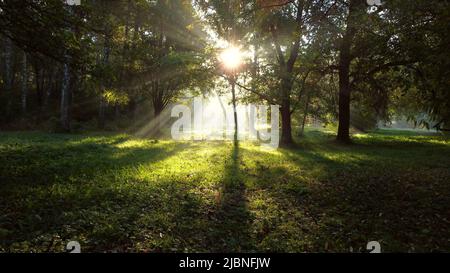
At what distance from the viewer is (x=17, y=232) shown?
5867 millimetres

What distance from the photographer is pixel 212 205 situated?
852 centimetres

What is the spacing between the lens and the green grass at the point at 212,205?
616 cm

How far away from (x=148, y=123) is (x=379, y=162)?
26.9 metres

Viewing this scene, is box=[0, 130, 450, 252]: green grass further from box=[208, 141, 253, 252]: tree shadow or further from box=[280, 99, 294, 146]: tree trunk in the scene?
box=[280, 99, 294, 146]: tree trunk

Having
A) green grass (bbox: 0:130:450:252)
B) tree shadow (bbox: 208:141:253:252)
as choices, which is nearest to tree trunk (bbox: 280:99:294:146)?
green grass (bbox: 0:130:450:252)

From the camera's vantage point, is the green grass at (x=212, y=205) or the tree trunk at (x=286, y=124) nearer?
the green grass at (x=212, y=205)

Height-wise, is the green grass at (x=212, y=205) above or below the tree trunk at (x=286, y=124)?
below

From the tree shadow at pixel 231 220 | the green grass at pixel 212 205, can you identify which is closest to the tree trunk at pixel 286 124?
the green grass at pixel 212 205

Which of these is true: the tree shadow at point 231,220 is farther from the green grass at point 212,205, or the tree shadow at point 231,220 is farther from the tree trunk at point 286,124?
the tree trunk at point 286,124

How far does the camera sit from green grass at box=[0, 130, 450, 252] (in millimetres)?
6160

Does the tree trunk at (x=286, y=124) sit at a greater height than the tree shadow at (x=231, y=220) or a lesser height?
greater

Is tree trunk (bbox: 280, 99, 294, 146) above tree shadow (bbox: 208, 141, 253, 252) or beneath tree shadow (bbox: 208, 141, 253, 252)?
above

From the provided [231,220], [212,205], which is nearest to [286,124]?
[212,205]

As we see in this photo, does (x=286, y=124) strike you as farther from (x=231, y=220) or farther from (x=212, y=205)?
(x=231, y=220)
